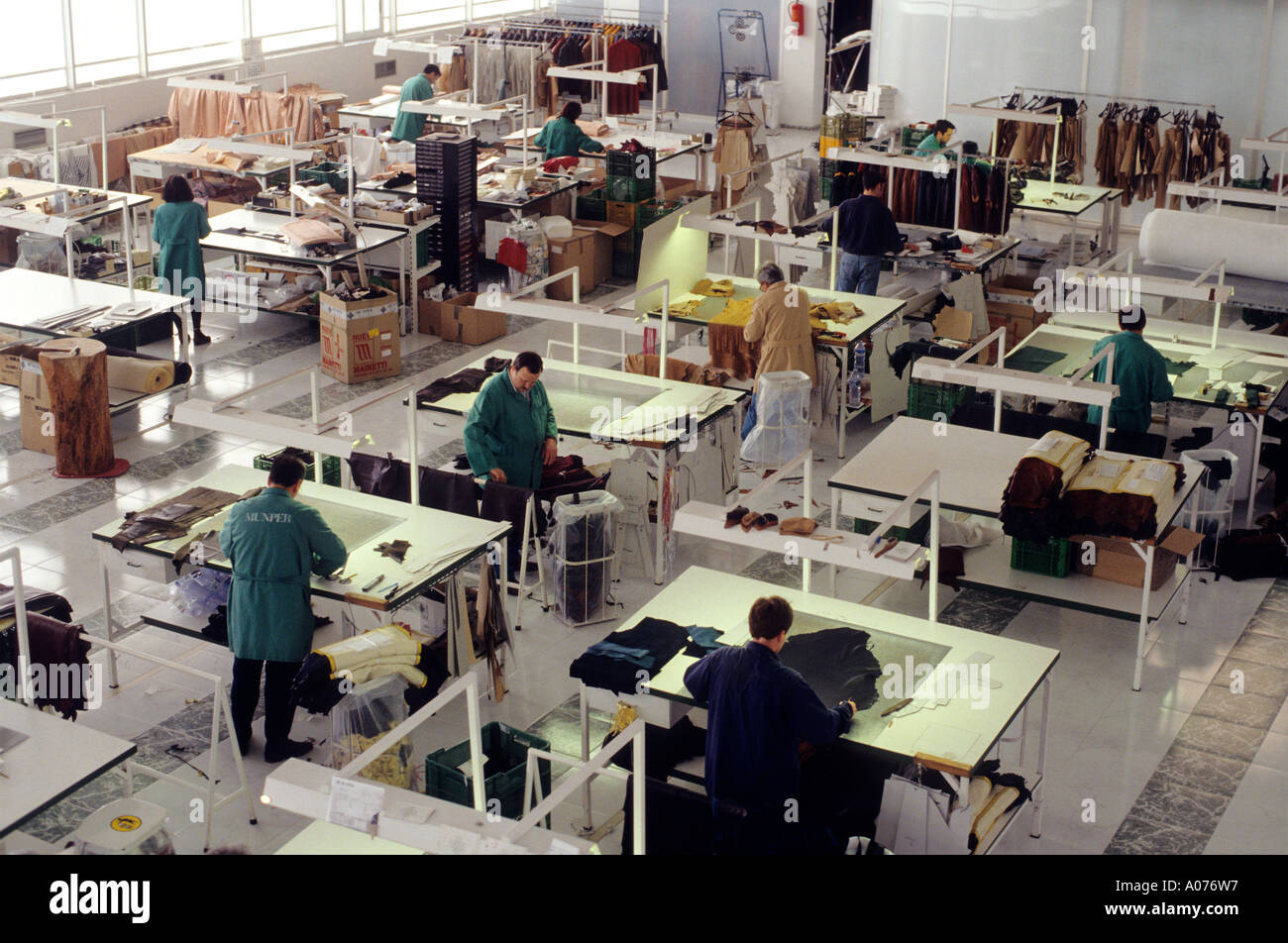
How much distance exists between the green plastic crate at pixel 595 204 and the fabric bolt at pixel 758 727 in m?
10.3

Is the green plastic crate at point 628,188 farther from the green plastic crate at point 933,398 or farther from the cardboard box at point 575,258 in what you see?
the green plastic crate at point 933,398

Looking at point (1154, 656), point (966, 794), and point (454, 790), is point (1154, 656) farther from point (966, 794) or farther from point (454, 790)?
point (454, 790)

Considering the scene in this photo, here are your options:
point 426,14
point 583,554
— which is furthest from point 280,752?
point 426,14

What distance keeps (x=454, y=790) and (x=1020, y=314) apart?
27.1ft

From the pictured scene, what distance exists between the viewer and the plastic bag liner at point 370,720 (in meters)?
7.10

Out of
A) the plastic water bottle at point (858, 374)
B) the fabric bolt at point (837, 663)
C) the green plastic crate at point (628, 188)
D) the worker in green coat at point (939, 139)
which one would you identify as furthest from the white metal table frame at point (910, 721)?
the green plastic crate at point (628, 188)

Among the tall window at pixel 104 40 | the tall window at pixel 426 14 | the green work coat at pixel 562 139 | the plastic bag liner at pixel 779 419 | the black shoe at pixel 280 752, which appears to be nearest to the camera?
the black shoe at pixel 280 752

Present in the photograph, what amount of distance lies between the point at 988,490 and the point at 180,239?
7541 mm

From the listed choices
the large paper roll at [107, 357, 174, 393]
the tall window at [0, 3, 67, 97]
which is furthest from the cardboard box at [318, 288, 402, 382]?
the tall window at [0, 3, 67, 97]

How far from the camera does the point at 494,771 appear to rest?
277 inches

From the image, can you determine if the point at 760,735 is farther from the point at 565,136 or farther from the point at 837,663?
the point at 565,136

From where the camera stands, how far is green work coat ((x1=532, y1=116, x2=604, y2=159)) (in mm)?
16703
